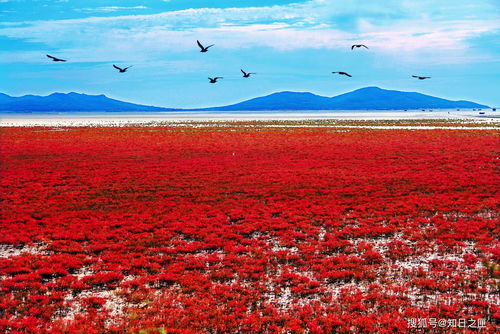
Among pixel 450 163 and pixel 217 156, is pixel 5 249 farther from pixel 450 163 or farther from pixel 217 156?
pixel 450 163

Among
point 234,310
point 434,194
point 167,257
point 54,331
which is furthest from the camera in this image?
point 434,194

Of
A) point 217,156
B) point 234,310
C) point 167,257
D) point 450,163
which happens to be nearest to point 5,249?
point 167,257

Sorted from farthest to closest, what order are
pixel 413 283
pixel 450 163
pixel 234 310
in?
pixel 450 163 → pixel 413 283 → pixel 234 310

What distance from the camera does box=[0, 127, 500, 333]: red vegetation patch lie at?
9484 mm

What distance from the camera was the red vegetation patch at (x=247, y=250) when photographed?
9.48m

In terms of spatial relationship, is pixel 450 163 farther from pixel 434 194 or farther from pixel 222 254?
pixel 222 254

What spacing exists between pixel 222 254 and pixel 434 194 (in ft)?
46.6

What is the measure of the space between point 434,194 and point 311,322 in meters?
16.3

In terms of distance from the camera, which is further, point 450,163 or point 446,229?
point 450,163

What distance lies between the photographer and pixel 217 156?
39.8 metres

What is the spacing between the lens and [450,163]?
1340 inches

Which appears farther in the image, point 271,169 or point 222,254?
point 271,169

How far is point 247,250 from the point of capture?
14.0 meters

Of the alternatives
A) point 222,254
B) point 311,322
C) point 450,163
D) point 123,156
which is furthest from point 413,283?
point 123,156
